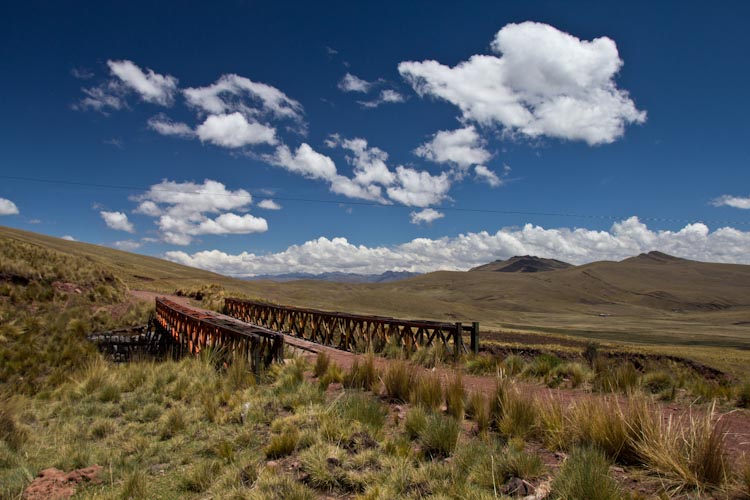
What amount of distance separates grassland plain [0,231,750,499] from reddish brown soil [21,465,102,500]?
151 mm

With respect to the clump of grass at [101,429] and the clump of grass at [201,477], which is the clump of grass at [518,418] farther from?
the clump of grass at [101,429]

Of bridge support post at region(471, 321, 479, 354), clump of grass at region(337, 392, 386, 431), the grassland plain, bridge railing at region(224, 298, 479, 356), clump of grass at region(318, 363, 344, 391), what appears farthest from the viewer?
bridge railing at region(224, 298, 479, 356)

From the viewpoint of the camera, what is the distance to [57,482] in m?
5.62

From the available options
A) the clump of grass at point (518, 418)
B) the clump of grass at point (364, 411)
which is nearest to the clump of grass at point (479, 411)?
the clump of grass at point (518, 418)

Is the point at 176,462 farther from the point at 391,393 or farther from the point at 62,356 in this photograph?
→ the point at 62,356

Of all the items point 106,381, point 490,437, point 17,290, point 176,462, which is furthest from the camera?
point 17,290

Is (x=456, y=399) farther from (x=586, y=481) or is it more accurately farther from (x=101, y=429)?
(x=101, y=429)

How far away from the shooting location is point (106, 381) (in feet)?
34.3

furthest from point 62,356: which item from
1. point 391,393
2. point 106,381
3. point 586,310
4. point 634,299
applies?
point 634,299

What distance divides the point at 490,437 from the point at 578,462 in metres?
1.39

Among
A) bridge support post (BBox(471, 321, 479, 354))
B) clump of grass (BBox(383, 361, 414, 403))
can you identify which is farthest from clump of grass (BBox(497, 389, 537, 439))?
bridge support post (BBox(471, 321, 479, 354))

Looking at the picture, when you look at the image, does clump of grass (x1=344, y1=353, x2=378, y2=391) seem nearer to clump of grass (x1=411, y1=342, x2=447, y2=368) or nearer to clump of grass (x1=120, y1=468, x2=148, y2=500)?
clump of grass (x1=411, y1=342, x2=447, y2=368)

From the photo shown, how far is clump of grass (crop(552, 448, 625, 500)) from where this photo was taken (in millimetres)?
3936

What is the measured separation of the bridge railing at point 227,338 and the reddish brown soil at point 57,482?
165 inches
